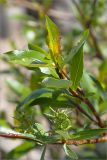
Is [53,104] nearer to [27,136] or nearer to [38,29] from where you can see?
[27,136]

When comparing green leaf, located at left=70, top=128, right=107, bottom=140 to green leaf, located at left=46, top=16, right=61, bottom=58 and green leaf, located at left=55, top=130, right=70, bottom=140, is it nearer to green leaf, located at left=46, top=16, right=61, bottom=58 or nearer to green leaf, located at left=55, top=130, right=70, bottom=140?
green leaf, located at left=55, top=130, right=70, bottom=140

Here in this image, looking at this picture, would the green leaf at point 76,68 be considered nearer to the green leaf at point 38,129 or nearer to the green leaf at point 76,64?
the green leaf at point 76,64

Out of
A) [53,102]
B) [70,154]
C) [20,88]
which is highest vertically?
[20,88]

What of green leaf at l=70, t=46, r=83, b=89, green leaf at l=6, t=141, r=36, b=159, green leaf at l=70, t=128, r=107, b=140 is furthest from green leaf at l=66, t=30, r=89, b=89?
green leaf at l=6, t=141, r=36, b=159

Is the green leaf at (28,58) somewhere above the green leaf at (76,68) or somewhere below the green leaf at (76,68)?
above

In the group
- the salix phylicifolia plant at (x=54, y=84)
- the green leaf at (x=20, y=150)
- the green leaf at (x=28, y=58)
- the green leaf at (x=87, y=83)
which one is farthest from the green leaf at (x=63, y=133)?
the green leaf at (x=20, y=150)

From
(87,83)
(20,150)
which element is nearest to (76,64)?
(87,83)

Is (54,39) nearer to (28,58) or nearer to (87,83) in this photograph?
(28,58)
